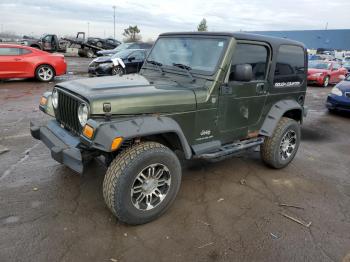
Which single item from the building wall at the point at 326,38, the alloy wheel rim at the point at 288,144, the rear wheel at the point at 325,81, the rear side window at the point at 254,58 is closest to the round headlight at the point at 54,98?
the rear side window at the point at 254,58

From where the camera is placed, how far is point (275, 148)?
4590 mm

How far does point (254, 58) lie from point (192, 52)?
0.87 m

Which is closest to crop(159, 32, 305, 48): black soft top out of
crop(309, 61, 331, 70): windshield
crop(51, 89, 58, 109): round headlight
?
crop(51, 89, 58, 109): round headlight

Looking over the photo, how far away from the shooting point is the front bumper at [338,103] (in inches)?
361

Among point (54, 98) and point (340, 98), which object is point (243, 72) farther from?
point (340, 98)

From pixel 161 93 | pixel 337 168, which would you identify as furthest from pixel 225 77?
pixel 337 168

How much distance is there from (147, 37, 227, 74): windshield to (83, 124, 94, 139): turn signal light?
5.13 ft

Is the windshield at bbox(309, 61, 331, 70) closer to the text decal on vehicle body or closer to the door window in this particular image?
the door window

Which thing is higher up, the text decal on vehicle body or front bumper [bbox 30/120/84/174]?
the text decal on vehicle body

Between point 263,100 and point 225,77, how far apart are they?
950mm

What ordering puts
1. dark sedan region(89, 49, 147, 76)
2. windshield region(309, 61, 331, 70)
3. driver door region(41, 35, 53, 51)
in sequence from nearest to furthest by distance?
1. dark sedan region(89, 49, 147, 76)
2. windshield region(309, 61, 331, 70)
3. driver door region(41, 35, 53, 51)

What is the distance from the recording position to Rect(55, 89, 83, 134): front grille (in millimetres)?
3232

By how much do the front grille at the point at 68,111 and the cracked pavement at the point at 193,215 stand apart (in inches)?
36.4

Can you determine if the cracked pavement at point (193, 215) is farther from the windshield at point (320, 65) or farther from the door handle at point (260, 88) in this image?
the windshield at point (320, 65)
